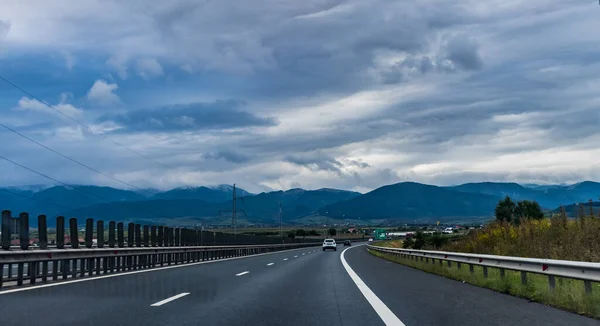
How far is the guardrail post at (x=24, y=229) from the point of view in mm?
19367

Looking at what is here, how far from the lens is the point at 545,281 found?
1645 cm

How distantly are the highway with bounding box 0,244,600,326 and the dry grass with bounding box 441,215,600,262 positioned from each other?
381 centimetres

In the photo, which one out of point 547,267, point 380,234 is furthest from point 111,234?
point 380,234

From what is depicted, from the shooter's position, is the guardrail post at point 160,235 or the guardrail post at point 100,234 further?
the guardrail post at point 160,235

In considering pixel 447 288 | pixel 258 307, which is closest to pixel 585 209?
pixel 447 288

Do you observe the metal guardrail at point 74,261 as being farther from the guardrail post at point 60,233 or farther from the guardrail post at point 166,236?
the guardrail post at point 166,236

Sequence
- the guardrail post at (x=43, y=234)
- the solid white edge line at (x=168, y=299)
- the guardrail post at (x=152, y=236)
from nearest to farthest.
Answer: the solid white edge line at (x=168, y=299) → the guardrail post at (x=43, y=234) → the guardrail post at (x=152, y=236)

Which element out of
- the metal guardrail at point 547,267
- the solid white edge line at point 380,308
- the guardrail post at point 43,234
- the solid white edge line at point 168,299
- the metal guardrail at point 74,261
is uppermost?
the guardrail post at point 43,234

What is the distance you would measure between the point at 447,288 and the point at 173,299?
22.9 feet

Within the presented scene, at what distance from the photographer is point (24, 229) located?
19609 mm

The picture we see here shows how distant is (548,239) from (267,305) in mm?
12573

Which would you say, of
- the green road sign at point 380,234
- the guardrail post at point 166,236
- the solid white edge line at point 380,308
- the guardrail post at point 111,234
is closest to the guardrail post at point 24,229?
the guardrail post at point 111,234

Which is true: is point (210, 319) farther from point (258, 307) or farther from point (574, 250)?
point (574, 250)

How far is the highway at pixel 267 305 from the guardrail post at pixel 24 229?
3087mm
